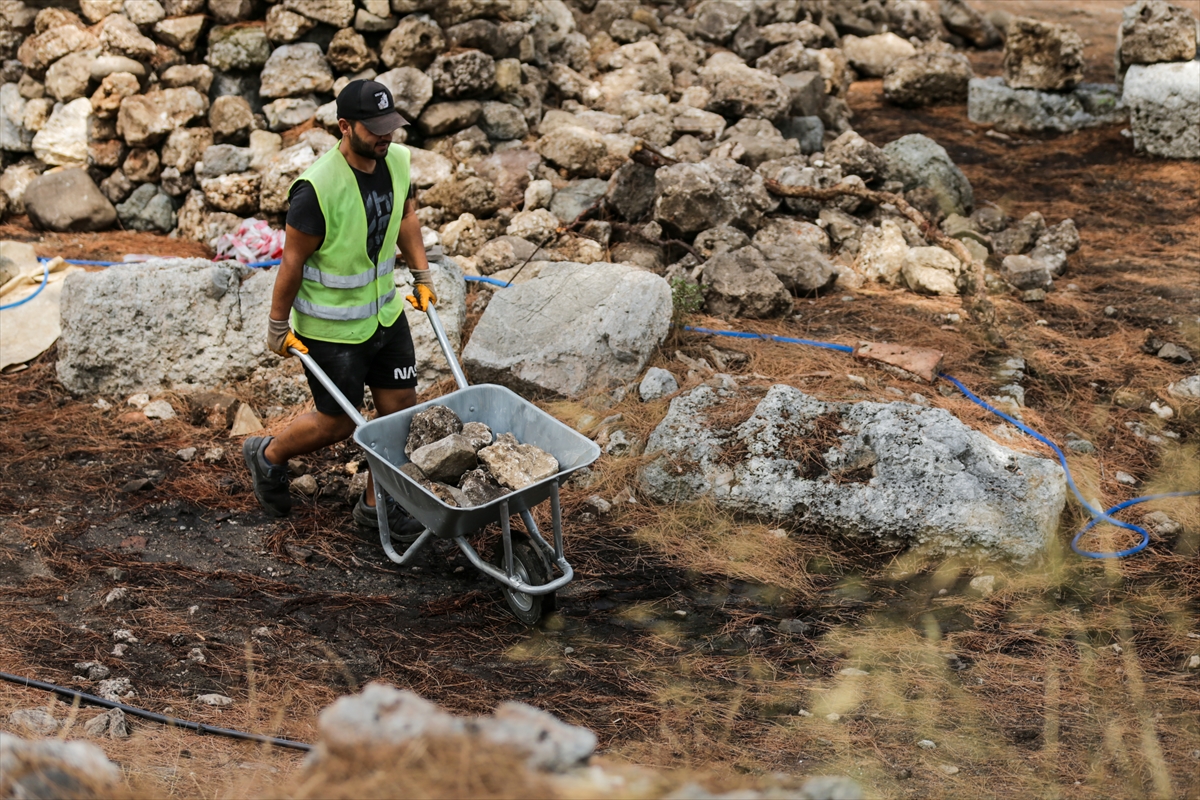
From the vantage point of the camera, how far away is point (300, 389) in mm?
5918

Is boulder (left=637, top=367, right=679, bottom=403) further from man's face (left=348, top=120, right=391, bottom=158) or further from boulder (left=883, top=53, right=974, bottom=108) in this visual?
boulder (left=883, top=53, right=974, bottom=108)

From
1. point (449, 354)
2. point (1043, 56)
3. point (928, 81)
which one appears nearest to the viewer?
point (449, 354)

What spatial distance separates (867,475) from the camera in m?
4.63

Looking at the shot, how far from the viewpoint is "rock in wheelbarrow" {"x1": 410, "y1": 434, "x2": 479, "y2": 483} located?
376cm

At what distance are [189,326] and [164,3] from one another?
3.77 m

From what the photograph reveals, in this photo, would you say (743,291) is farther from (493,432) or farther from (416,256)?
(493,432)

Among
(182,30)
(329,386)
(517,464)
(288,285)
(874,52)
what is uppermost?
(182,30)

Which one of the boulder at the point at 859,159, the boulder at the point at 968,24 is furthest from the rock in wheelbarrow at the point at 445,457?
the boulder at the point at 968,24

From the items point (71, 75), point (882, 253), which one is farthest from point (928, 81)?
point (71, 75)

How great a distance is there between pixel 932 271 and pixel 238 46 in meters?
5.52

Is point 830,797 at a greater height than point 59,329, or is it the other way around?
point 830,797

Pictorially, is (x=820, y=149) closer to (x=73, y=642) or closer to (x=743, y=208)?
(x=743, y=208)

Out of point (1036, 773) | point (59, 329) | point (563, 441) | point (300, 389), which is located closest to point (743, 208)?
point (300, 389)

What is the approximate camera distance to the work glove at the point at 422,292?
4488 mm
